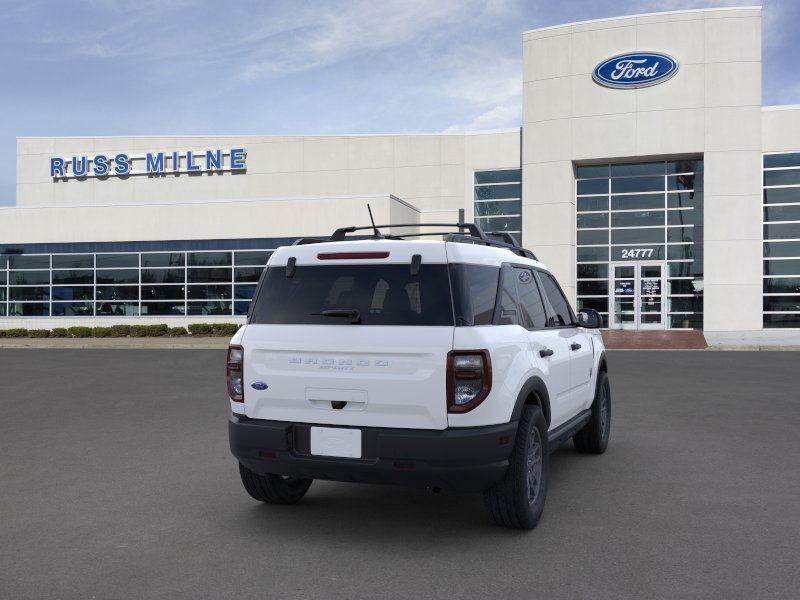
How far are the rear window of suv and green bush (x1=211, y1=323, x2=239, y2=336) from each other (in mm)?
25363

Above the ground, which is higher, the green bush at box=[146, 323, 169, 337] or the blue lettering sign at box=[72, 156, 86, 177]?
the blue lettering sign at box=[72, 156, 86, 177]

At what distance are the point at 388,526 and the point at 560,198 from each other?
2603 cm

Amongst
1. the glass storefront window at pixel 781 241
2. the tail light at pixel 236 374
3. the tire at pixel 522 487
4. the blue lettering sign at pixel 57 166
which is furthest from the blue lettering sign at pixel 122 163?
the tire at pixel 522 487

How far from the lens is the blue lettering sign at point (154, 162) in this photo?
37.2 meters

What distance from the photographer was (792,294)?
92.2 feet

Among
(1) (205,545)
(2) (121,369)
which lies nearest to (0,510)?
(1) (205,545)

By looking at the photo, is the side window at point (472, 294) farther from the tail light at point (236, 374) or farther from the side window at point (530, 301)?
the tail light at point (236, 374)

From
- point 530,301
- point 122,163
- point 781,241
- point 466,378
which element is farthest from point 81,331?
point 466,378

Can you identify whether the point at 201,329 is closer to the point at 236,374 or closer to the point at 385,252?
the point at 236,374

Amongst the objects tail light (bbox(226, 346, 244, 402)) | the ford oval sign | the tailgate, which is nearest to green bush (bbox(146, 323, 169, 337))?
the ford oval sign

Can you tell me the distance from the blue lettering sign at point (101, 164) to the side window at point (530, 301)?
35854 millimetres

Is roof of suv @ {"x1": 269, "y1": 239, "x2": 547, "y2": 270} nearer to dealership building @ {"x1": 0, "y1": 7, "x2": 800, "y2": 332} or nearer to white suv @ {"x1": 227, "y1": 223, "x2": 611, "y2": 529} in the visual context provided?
white suv @ {"x1": 227, "y1": 223, "x2": 611, "y2": 529}

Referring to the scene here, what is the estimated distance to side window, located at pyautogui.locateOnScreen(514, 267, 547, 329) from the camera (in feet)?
18.3

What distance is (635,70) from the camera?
28.6 metres
